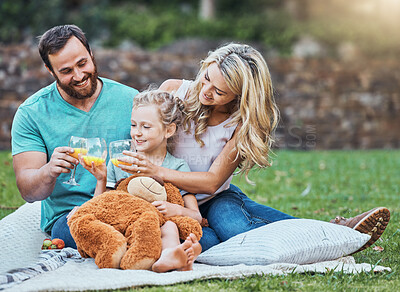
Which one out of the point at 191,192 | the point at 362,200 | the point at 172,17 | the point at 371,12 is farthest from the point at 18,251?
the point at 371,12

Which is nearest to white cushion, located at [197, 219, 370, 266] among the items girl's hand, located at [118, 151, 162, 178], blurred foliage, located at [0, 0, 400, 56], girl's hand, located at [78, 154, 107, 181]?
girl's hand, located at [118, 151, 162, 178]

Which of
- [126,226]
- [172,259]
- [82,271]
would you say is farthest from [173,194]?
[82,271]

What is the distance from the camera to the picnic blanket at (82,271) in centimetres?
298

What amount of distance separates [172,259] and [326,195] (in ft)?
14.3

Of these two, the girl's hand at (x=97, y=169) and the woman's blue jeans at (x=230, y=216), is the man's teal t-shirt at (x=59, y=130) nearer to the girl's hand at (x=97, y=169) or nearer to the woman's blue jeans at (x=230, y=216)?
the girl's hand at (x=97, y=169)

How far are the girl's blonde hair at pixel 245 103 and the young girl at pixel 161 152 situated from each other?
19 centimetres

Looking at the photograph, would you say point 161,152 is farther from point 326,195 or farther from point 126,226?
point 326,195

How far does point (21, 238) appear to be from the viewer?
4.20 meters

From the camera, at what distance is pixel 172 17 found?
17.3 meters

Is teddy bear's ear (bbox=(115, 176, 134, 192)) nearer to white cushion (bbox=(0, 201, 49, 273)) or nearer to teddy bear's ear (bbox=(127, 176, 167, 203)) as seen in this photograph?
teddy bear's ear (bbox=(127, 176, 167, 203))

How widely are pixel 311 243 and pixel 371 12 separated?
735 inches

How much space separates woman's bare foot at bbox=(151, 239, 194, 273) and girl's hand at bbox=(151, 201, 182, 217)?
1.20 feet

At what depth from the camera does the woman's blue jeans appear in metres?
4.11

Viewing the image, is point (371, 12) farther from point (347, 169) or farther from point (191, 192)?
point (191, 192)
